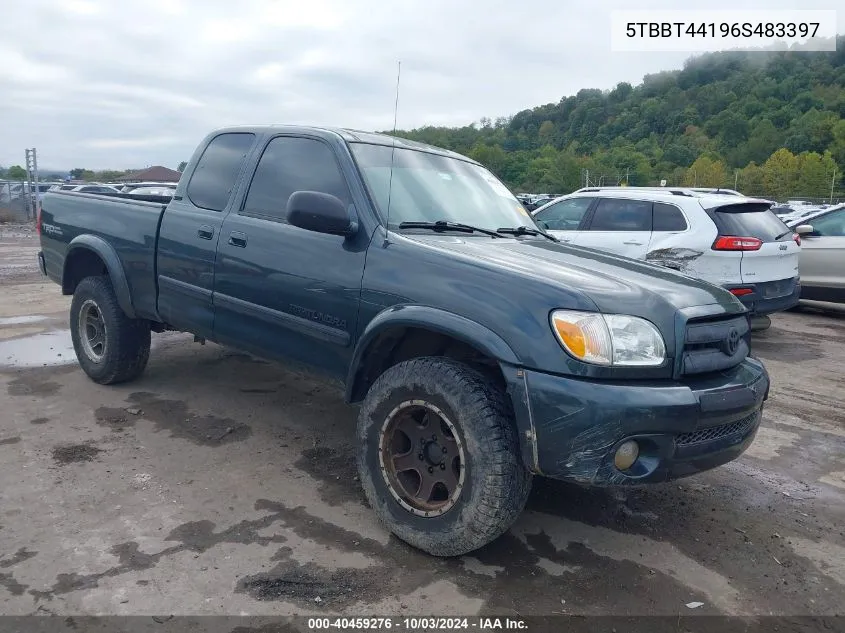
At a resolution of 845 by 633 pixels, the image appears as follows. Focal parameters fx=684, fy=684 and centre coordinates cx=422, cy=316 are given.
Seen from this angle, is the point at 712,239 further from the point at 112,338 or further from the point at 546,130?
the point at 546,130

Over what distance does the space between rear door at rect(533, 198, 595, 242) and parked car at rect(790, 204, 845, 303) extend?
3.12 meters

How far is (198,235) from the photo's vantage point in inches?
165

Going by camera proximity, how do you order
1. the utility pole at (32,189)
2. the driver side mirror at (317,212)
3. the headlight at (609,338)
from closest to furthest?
1. the headlight at (609,338)
2. the driver side mirror at (317,212)
3. the utility pole at (32,189)

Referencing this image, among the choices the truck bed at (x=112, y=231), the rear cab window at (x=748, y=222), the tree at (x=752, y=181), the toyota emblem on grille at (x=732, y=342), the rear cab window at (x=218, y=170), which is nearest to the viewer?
the toyota emblem on grille at (x=732, y=342)

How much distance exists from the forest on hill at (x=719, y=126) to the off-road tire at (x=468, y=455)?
148ft

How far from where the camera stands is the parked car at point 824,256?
9008 millimetres

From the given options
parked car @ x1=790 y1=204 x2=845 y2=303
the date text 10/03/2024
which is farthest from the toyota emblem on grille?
parked car @ x1=790 y1=204 x2=845 y2=303

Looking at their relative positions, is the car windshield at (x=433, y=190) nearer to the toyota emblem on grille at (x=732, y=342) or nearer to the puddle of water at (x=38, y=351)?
the toyota emblem on grille at (x=732, y=342)

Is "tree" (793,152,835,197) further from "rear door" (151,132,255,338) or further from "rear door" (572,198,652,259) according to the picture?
"rear door" (151,132,255,338)

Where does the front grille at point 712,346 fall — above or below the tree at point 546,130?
below

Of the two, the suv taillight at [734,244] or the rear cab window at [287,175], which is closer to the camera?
the rear cab window at [287,175]

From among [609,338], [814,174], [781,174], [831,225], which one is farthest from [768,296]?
[814,174]

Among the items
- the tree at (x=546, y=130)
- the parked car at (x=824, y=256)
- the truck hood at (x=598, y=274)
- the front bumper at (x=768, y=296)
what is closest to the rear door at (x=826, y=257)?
the parked car at (x=824, y=256)

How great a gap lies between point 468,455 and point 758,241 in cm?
552
